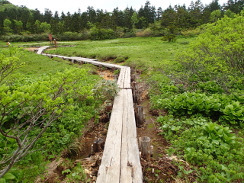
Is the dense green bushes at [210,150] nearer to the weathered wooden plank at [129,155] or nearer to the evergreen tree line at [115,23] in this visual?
the weathered wooden plank at [129,155]

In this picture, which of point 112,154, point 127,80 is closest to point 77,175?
point 112,154

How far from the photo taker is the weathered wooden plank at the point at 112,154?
2390 millimetres

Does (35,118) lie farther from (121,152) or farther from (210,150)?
(210,150)

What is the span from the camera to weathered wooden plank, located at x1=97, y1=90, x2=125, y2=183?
2390 mm

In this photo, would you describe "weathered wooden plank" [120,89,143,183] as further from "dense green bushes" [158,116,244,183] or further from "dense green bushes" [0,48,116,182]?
"dense green bushes" [0,48,116,182]

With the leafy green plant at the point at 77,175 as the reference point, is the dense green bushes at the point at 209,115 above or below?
above

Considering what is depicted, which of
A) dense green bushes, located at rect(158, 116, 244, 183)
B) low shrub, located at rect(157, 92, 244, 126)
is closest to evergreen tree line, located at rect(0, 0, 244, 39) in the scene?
low shrub, located at rect(157, 92, 244, 126)

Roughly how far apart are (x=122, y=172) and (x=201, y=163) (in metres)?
1.53

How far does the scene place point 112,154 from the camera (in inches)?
113

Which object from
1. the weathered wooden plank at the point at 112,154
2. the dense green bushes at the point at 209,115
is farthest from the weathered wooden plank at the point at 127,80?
the weathered wooden plank at the point at 112,154

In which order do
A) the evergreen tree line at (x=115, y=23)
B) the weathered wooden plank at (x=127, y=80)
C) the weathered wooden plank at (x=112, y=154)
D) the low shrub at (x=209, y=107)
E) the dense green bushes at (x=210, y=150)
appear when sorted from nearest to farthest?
the weathered wooden plank at (x=112, y=154) → the dense green bushes at (x=210, y=150) → the low shrub at (x=209, y=107) → the weathered wooden plank at (x=127, y=80) → the evergreen tree line at (x=115, y=23)

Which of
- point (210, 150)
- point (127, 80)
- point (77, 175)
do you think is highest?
point (127, 80)

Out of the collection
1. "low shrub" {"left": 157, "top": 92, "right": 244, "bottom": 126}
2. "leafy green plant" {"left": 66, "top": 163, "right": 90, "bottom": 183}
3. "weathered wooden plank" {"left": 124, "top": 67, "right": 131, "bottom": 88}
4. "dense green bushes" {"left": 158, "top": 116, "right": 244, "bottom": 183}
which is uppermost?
"weathered wooden plank" {"left": 124, "top": 67, "right": 131, "bottom": 88}

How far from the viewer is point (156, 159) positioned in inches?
126
